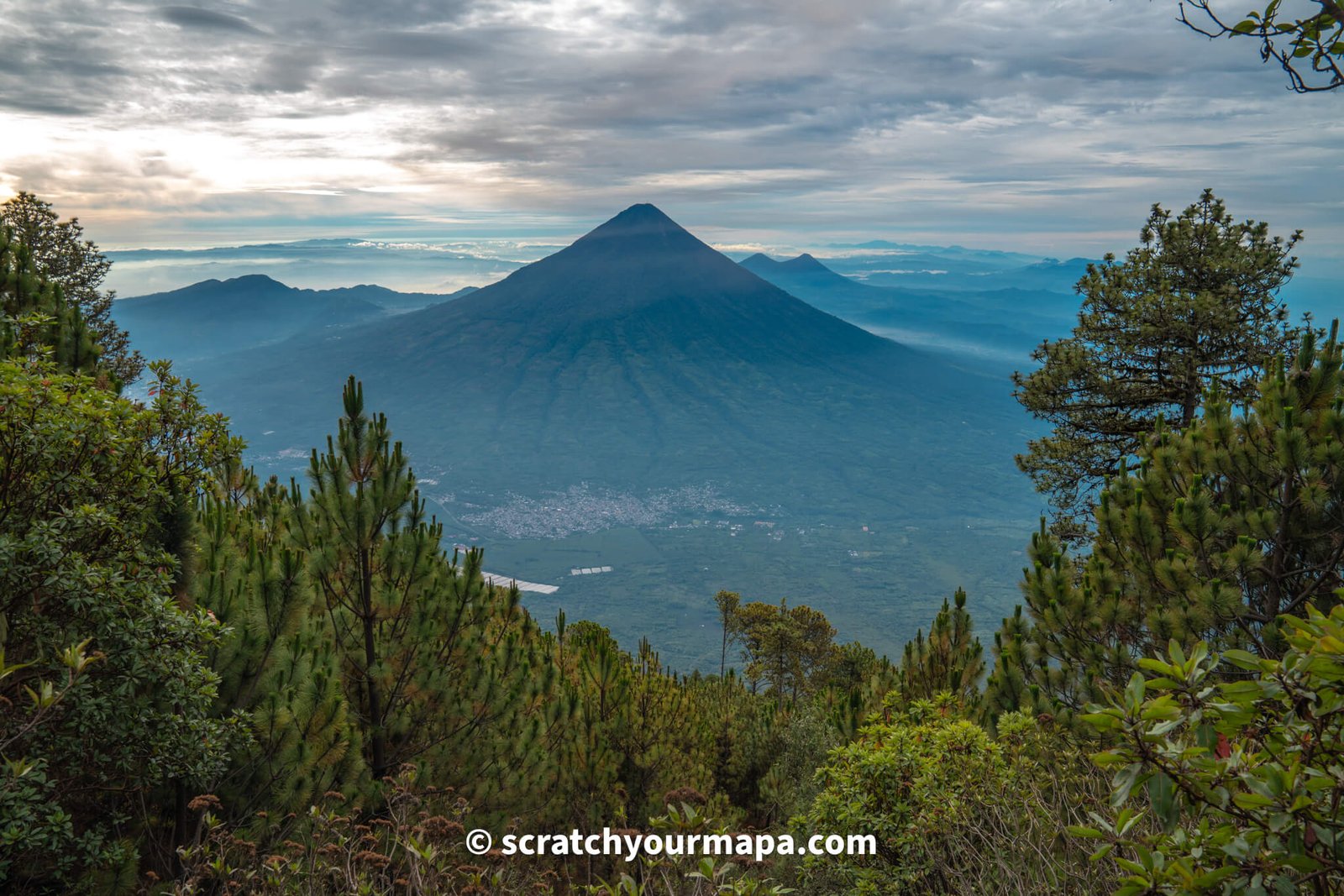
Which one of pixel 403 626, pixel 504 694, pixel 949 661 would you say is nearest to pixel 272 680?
pixel 403 626

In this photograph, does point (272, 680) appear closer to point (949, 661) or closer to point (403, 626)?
point (403, 626)

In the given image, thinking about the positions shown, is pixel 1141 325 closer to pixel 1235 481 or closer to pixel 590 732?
pixel 1235 481

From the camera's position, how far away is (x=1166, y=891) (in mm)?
2330

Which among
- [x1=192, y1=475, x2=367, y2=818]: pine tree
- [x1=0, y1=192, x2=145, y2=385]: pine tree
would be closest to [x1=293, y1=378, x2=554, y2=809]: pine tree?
[x1=192, y1=475, x2=367, y2=818]: pine tree

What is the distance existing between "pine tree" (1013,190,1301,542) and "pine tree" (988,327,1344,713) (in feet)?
26.6

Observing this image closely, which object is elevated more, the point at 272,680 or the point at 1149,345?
the point at 1149,345

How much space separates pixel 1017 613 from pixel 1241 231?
45.4ft

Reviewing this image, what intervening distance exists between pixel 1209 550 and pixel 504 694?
29.0ft

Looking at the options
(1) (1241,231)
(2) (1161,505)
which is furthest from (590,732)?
(1) (1241,231)

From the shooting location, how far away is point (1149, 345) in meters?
17.2

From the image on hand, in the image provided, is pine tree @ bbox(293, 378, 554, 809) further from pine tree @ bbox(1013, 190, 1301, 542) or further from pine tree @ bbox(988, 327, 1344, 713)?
pine tree @ bbox(1013, 190, 1301, 542)

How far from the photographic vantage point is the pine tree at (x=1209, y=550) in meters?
7.79

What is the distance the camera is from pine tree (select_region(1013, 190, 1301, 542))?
53.5 ft

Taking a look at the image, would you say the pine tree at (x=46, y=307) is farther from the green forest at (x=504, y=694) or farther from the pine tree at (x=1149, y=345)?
the pine tree at (x=1149, y=345)
